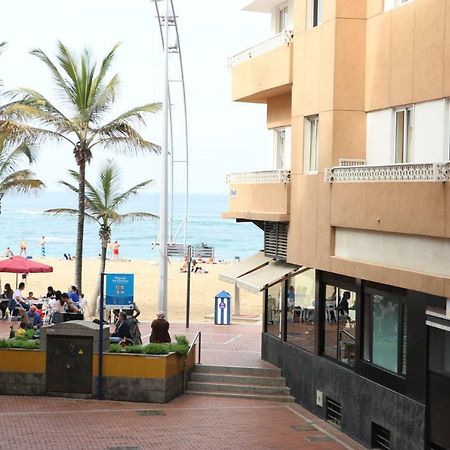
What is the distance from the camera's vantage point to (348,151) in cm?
2220

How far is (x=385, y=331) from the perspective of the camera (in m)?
20.6

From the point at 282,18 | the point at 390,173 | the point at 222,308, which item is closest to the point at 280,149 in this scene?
the point at 282,18

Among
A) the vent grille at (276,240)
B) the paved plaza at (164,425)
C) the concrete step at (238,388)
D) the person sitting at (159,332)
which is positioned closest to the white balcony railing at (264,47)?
the vent grille at (276,240)

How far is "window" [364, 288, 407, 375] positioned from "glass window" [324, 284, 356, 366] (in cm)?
73

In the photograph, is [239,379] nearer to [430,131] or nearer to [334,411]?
[334,411]

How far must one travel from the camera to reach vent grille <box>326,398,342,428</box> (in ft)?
74.5

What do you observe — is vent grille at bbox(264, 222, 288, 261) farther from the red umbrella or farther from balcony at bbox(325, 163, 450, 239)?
the red umbrella

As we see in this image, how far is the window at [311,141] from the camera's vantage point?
23.9 m

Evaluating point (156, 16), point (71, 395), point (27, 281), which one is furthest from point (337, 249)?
point (27, 281)

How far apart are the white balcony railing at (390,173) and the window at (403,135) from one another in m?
0.83

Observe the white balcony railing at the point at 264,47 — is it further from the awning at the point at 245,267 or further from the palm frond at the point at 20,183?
the palm frond at the point at 20,183

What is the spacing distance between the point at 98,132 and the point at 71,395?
16758 mm

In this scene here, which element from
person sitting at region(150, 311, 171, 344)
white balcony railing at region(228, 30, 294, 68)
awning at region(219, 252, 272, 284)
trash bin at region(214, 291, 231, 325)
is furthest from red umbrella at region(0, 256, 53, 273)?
white balcony railing at region(228, 30, 294, 68)

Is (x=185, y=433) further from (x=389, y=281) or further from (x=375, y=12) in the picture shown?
(x=375, y=12)
